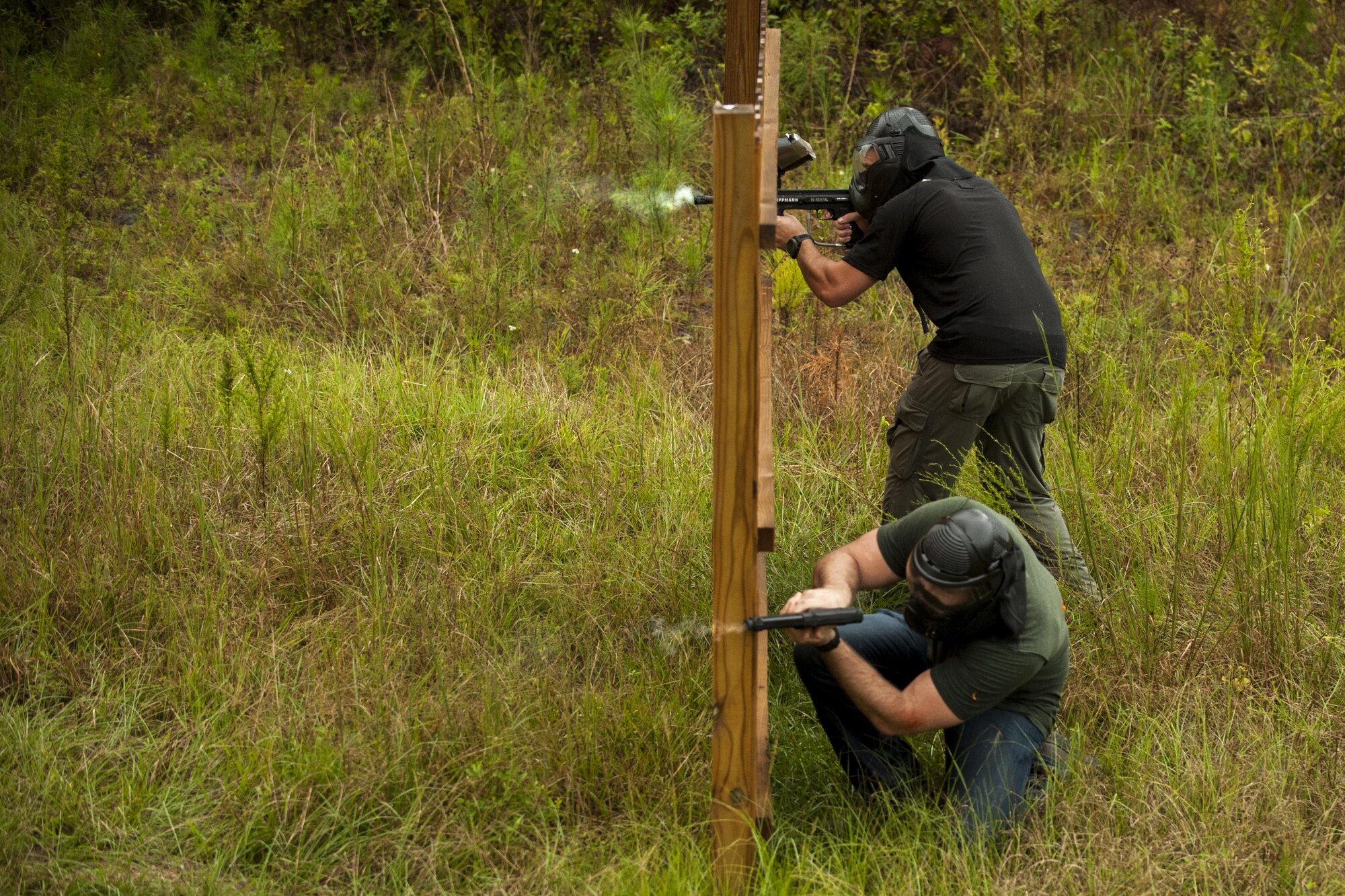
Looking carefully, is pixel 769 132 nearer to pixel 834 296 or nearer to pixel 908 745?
pixel 834 296

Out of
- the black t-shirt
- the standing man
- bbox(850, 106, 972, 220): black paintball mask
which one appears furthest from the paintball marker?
bbox(850, 106, 972, 220): black paintball mask

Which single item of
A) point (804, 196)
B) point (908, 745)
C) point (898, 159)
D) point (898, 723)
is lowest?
point (908, 745)

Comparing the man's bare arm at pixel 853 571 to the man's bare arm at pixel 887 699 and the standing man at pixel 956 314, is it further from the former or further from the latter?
the standing man at pixel 956 314

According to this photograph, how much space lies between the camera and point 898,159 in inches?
156

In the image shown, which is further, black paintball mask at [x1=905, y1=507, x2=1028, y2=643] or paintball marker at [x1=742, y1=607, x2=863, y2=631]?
black paintball mask at [x1=905, y1=507, x2=1028, y2=643]

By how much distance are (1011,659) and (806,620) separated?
0.74 m

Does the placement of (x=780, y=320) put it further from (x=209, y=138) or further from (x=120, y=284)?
(x=209, y=138)

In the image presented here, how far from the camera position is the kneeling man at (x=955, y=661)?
2842 mm

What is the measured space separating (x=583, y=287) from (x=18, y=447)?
2.84 meters

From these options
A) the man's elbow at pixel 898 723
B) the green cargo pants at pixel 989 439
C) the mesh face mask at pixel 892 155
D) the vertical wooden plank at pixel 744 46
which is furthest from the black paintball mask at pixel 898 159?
the man's elbow at pixel 898 723

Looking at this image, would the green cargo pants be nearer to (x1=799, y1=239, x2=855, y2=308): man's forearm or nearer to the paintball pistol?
(x1=799, y1=239, x2=855, y2=308): man's forearm

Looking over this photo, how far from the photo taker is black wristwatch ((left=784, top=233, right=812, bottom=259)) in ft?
13.1

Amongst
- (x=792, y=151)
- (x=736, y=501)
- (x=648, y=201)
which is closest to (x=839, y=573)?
(x=736, y=501)

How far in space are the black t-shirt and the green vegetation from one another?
0.54 m
